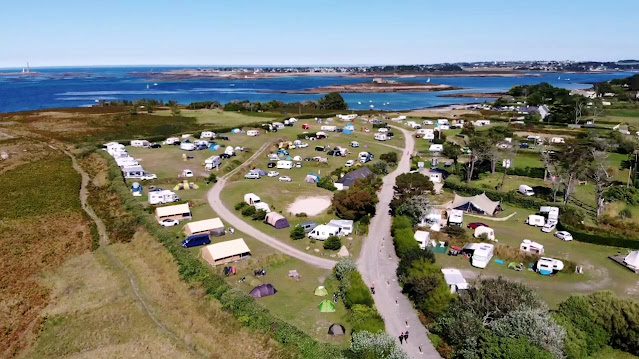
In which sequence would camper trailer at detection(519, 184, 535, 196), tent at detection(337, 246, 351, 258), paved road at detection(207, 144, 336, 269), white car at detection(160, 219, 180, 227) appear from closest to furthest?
paved road at detection(207, 144, 336, 269) → tent at detection(337, 246, 351, 258) → white car at detection(160, 219, 180, 227) → camper trailer at detection(519, 184, 535, 196)

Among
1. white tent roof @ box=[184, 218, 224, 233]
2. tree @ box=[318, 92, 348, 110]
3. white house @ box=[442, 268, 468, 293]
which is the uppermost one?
tree @ box=[318, 92, 348, 110]

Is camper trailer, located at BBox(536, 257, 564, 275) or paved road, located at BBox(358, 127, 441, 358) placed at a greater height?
camper trailer, located at BBox(536, 257, 564, 275)

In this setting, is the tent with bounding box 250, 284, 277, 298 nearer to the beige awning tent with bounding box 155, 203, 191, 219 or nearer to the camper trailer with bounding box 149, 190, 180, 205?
the beige awning tent with bounding box 155, 203, 191, 219

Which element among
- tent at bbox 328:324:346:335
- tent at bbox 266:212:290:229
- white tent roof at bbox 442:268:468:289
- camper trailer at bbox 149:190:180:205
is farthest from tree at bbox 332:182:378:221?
tent at bbox 328:324:346:335

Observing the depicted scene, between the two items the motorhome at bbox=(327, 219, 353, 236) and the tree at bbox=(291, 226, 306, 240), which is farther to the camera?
the motorhome at bbox=(327, 219, 353, 236)

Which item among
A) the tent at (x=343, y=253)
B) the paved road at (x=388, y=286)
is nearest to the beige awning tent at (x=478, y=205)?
the paved road at (x=388, y=286)

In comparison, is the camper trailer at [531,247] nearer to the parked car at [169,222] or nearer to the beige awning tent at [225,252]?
the beige awning tent at [225,252]

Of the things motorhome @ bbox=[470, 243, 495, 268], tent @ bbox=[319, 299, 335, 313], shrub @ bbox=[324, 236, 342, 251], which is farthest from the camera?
shrub @ bbox=[324, 236, 342, 251]
